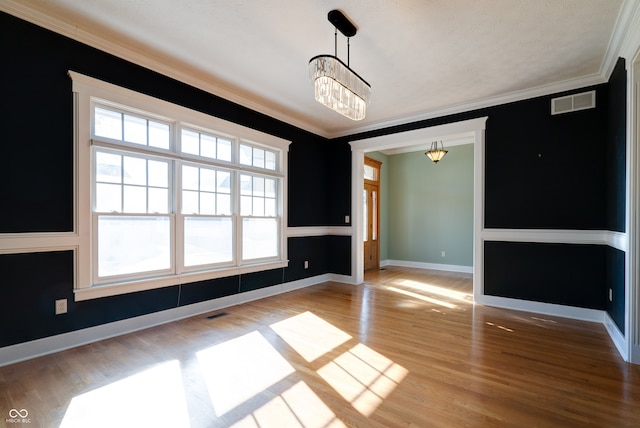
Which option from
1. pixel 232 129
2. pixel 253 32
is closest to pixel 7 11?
pixel 253 32

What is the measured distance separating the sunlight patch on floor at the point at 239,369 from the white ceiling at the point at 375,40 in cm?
295

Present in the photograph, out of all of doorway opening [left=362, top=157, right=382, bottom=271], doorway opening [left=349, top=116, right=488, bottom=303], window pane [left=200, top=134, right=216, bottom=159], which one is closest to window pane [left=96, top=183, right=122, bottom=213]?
window pane [left=200, top=134, right=216, bottom=159]

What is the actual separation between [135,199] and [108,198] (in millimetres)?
244

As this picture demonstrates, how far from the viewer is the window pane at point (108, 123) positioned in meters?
2.93

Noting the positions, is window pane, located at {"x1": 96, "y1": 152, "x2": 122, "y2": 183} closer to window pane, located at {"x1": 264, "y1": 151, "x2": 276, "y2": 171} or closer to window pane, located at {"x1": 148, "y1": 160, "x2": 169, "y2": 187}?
window pane, located at {"x1": 148, "y1": 160, "x2": 169, "y2": 187}

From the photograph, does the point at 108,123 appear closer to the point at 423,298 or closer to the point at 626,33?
the point at 423,298

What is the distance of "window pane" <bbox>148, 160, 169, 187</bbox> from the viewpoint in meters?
3.30

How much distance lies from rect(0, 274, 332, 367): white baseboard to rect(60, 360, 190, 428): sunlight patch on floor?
3.15 ft

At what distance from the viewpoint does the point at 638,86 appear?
2471mm

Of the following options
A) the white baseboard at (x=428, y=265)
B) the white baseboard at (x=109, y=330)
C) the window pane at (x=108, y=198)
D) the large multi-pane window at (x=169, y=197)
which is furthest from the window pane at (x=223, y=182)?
the white baseboard at (x=428, y=265)

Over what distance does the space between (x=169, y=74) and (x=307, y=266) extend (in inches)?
144

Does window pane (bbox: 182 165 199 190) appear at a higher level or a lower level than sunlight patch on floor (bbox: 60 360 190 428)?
higher

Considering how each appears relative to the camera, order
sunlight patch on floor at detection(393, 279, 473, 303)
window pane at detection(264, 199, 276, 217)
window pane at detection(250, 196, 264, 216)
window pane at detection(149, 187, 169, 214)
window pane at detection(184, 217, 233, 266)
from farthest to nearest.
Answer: window pane at detection(264, 199, 276, 217)
sunlight patch on floor at detection(393, 279, 473, 303)
window pane at detection(250, 196, 264, 216)
window pane at detection(184, 217, 233, 266)
window pane at detection(149, 187, 169, 214)

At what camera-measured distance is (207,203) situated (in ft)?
12.6
